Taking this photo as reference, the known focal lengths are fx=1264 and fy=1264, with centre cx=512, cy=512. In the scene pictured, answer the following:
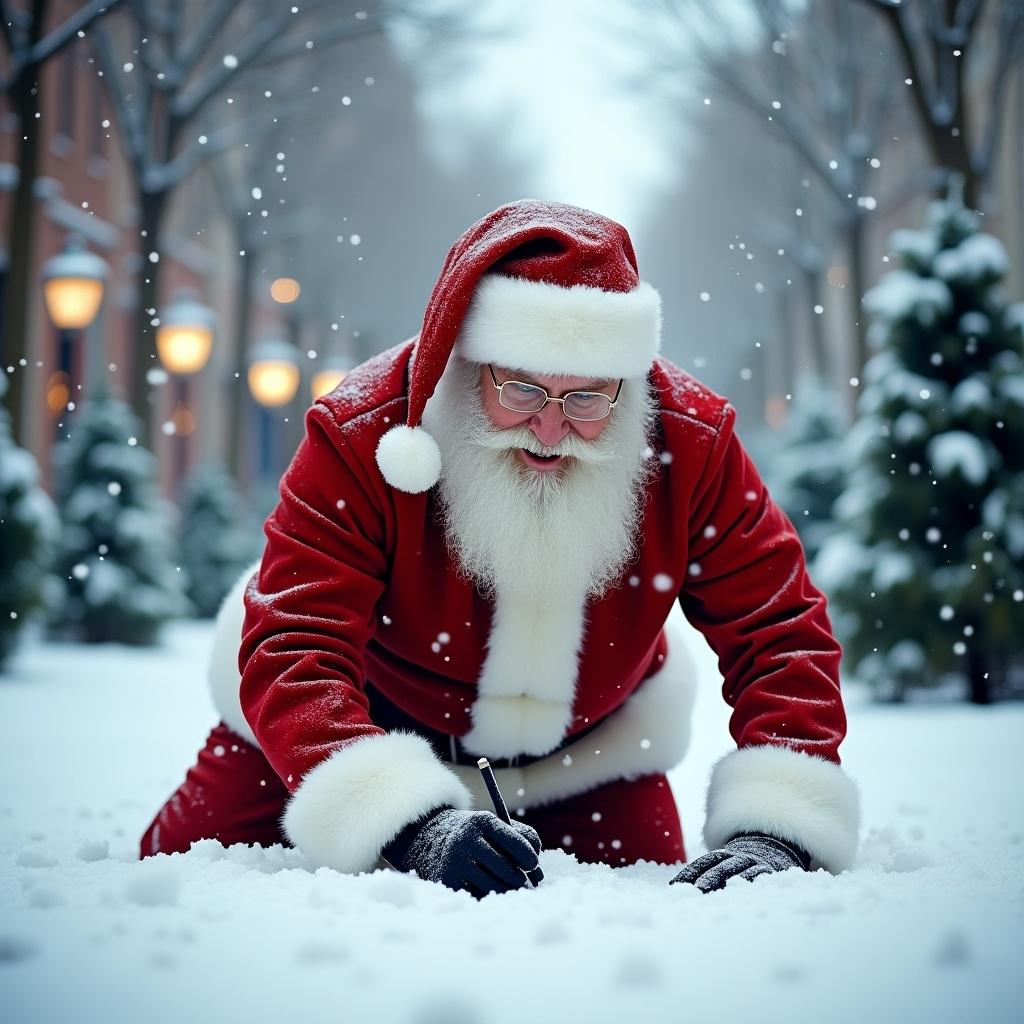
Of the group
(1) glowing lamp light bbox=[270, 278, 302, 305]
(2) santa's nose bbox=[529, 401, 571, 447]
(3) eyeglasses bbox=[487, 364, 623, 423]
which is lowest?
(2) santa's nose bbox=[529, 401, 571, 447]

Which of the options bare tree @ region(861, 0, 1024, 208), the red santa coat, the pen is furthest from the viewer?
bare tree @ region(861, 0, 1024, 208)

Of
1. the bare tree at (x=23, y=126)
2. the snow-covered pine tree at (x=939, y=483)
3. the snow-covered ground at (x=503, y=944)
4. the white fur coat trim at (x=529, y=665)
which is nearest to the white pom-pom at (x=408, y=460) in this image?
the white fur coat trim at (x=529, y=665)

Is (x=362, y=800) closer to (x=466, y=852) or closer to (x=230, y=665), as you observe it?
(x=466, y=852)

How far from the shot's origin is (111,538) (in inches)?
409

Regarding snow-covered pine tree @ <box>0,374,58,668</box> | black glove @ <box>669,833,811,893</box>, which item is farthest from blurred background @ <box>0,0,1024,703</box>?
black glove @ <box>669,833,811,893</box>

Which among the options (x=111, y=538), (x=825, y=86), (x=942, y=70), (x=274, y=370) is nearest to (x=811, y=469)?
(x=825, y=86)

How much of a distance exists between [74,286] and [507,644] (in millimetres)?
7299

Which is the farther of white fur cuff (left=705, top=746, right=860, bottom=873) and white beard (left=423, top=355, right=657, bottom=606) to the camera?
white beard (left=423, top=355, right=657, bottom=606)

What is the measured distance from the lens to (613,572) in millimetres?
2871

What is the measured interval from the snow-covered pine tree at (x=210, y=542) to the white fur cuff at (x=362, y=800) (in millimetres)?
11417

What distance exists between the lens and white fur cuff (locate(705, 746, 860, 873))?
261 centimetres

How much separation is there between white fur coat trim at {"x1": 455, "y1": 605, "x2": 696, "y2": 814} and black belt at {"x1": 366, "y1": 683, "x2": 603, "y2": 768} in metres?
0.05

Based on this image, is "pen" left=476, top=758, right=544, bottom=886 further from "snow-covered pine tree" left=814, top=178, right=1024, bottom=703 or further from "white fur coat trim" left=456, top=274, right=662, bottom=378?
"snow-covered pine tree" left=814, top=178, right=1024, bottom=703

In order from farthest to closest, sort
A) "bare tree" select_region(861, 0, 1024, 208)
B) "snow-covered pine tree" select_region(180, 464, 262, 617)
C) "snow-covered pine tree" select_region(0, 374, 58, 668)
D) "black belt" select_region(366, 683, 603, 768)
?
1. "snow-covered pine tree" select_region(180, 464, 262, 617)
2. "bare tree" select_region(861, 0, 1024, 208)
3. "snow-covered pine tree" select_region(0, 374, 58, 668)
4. "black belt" select_region(366, 683, 603, 768)
